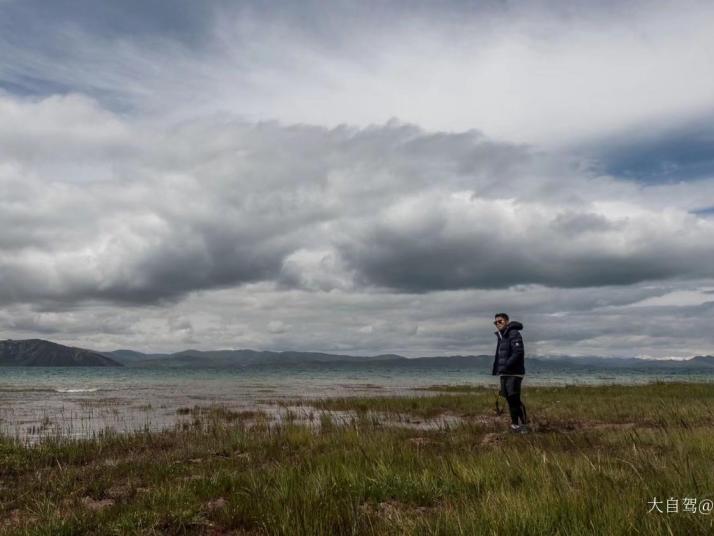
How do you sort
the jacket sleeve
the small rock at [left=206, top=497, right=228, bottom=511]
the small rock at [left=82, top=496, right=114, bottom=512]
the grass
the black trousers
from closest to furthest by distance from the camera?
the grass
the small rock at [left=206, top=497, right=228, bottom=511]
the small rock at [left=82, top=496, right=114, bottom=512]
the jacket sleeve
the black trousers

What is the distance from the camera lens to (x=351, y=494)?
707 cm

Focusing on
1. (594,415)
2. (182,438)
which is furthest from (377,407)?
(182,438)

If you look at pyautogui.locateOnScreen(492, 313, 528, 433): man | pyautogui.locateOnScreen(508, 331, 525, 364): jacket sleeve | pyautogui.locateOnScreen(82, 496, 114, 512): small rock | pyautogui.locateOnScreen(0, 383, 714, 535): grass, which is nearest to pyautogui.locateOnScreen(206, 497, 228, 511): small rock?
pyautogui.locateOnScreen(0, 383, 714, 535): grass

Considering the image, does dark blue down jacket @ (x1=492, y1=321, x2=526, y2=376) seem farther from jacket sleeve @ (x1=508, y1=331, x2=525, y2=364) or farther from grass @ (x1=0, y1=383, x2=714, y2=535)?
grass @ (x1=0, y1=383, x2=714, y2=535)

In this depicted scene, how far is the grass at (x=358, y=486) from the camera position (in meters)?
5.09

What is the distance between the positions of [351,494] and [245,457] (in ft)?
16.9

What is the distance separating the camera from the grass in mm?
5094

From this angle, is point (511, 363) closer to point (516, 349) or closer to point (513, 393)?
point (516, 349)

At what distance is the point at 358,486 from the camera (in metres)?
7.25

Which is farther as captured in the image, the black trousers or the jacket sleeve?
the black trousers

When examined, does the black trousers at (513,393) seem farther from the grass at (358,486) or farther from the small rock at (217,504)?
the small rock at (217,504)

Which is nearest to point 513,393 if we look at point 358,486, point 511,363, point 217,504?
point 511,363

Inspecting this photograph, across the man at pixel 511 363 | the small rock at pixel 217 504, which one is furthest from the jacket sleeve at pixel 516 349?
the small rock at pixel 217 504

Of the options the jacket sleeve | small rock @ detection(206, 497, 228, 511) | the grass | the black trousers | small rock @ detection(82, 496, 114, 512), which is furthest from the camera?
the black trousers
